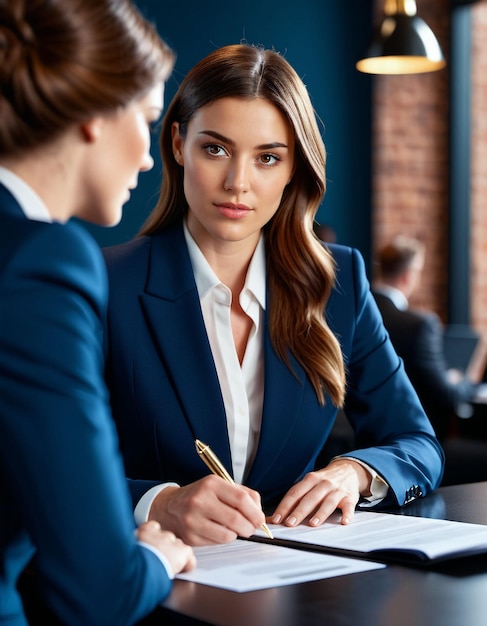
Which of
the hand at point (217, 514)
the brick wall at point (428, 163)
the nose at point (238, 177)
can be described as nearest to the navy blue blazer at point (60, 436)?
the hand at point (217, 514)

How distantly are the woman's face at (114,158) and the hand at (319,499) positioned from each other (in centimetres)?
66

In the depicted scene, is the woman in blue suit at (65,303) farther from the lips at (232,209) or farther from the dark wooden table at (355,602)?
the lips at (232,209)

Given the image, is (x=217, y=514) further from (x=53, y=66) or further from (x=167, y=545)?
(x=53, y=66)

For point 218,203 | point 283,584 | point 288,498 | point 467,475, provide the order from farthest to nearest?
point 467,475, point 218,203, point 288,498, point 283,584

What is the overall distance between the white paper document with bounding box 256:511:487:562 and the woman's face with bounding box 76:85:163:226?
1.95ft

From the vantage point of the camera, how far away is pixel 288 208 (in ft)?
6.83

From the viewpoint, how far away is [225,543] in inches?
54.1

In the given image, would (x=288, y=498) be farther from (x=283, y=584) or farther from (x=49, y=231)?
(x=49, y=231)

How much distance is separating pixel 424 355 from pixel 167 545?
3.64m

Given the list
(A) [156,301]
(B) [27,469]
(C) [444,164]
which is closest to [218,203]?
(A) [156,301]

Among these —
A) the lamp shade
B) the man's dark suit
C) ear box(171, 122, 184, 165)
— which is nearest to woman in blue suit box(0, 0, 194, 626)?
ear box(171, 122, 184, 165)

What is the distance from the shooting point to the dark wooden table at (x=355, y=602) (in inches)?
39.9

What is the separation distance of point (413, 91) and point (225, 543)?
588 centimetres

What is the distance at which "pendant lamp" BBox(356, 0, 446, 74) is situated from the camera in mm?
3959
